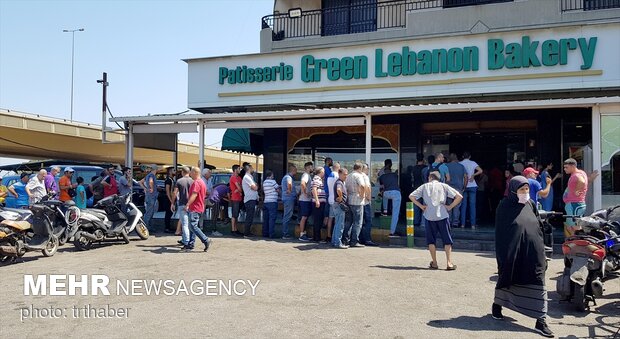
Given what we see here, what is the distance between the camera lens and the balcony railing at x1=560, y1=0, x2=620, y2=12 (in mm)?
14469

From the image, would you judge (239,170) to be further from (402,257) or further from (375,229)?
(402,257)

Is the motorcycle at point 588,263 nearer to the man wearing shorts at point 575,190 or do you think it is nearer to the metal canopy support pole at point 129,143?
the man wearing shorts at point 575,190

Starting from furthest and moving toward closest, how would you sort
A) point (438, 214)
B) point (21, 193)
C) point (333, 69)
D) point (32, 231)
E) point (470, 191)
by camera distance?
1. point (21, 193)
2. point (333, 69)
3. point (470, 191)
4. point (32, 231)
5. point (438, 214)

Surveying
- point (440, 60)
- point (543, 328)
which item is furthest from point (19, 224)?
point (440, 60)

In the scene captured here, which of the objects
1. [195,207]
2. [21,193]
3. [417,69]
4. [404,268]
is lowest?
[404,268]

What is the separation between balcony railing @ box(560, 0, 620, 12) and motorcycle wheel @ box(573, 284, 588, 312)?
1070 centimetres

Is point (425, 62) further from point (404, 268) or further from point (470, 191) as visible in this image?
point (404, 268)

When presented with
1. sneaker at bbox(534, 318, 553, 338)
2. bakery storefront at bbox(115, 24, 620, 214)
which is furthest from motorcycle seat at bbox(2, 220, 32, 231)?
sneaker at bbox(534, 318, 553, 338)

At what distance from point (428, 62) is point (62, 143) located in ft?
95.4

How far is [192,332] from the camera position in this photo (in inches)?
219

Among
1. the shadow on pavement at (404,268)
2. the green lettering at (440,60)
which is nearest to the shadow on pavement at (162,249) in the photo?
the shadow on pavement at (404,268)

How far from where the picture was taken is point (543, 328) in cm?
556

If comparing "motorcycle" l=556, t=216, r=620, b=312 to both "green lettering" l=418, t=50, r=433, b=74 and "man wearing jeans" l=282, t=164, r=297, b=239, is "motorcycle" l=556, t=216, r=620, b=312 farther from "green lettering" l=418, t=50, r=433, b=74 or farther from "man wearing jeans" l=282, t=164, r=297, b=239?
"green lettering" l=418, t=50, r=433, b=74

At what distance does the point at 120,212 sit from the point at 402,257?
20.9 feet
